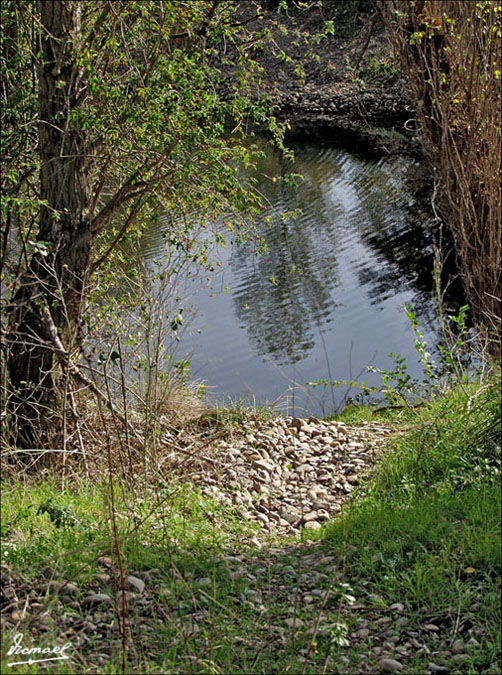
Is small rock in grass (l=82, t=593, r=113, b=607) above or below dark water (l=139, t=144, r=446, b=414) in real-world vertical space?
above

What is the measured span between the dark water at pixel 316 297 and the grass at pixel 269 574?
273 centimetres

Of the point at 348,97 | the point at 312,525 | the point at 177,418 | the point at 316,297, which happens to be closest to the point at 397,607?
the point at 312,525

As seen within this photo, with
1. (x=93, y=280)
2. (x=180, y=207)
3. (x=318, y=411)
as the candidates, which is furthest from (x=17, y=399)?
(x=318, y=411)

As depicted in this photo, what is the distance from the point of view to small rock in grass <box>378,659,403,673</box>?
2.97 m

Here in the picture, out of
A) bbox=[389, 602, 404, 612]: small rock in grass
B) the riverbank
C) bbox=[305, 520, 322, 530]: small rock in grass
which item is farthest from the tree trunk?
the riverbank

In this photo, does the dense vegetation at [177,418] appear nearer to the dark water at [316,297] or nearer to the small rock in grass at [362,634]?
the small rock in grass at [362,634]

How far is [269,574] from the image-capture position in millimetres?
3227

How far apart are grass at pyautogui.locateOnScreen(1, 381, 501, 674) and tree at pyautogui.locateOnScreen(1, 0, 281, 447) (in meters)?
1.35

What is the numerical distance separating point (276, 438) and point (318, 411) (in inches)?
79.0

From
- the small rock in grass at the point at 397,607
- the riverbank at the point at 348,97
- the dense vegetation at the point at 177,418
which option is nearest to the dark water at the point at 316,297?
the dense vegetation at the point at 177,418

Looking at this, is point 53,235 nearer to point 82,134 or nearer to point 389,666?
point 82,134

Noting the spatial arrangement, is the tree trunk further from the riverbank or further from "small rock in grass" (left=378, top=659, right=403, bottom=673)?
the riverbank

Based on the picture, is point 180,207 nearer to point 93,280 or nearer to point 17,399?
point 93,280

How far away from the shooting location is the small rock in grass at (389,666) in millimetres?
2973
